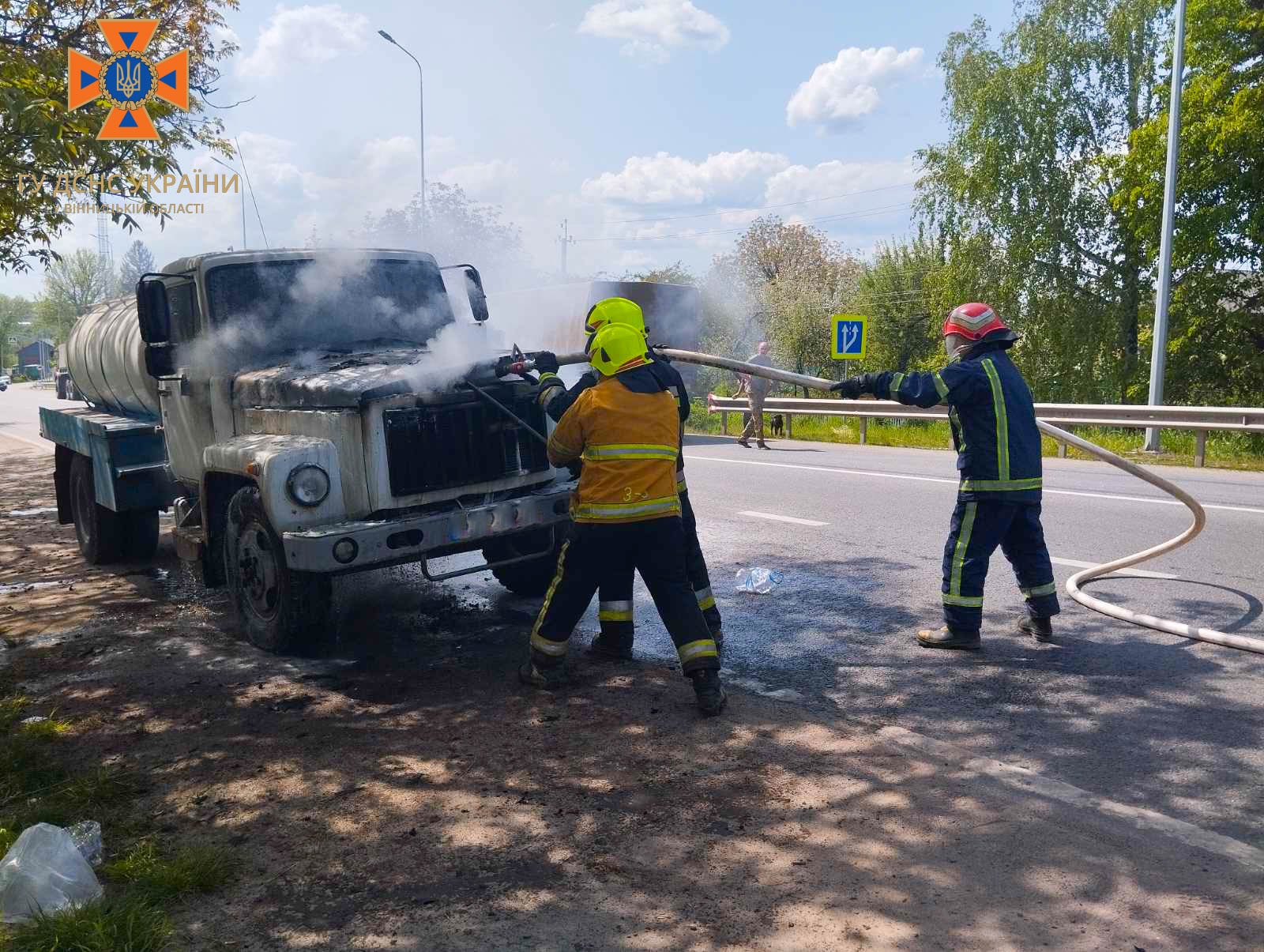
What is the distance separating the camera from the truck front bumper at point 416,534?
5.23 m

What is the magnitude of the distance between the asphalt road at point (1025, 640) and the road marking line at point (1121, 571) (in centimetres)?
3

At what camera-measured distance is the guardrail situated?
14.1m

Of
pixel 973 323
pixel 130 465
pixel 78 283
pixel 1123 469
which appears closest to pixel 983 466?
pixel 973 323

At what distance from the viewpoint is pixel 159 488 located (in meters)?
8.09

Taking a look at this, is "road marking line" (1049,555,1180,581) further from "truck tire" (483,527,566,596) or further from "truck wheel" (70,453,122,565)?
"truck wheel" (70,453,122,565)

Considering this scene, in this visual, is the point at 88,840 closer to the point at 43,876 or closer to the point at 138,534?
the point at 43,876

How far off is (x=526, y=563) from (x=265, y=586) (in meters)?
1.84

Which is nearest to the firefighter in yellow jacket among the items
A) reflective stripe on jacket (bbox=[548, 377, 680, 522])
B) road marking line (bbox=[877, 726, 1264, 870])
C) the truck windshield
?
reflective stripe on jacket (bbox=[548, 377, 680, 522])

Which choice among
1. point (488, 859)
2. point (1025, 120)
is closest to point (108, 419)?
point (488, 859)

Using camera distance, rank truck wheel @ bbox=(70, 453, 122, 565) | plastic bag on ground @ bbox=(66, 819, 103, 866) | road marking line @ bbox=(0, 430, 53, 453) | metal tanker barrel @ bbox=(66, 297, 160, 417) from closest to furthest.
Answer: plastic bag on ground @ bbox=(66, 819, 103, 866), metal tanker barrel @ bbox=(66, 297, 160, 417), truck wheel @ bbox=(70, 453, 122, 565), road marking line @ bbox=(0, 430, 53, 453)

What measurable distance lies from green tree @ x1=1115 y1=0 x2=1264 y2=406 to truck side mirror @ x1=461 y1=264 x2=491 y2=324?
1953 cm

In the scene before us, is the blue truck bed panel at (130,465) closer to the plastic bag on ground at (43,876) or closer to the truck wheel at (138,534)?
the truck wheel at (138,534)

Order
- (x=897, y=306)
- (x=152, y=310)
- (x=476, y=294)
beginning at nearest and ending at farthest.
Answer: (x=152, y=310) < (x=476, y=294) < (x=897, y=306)

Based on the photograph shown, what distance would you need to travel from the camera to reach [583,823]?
148 inches
